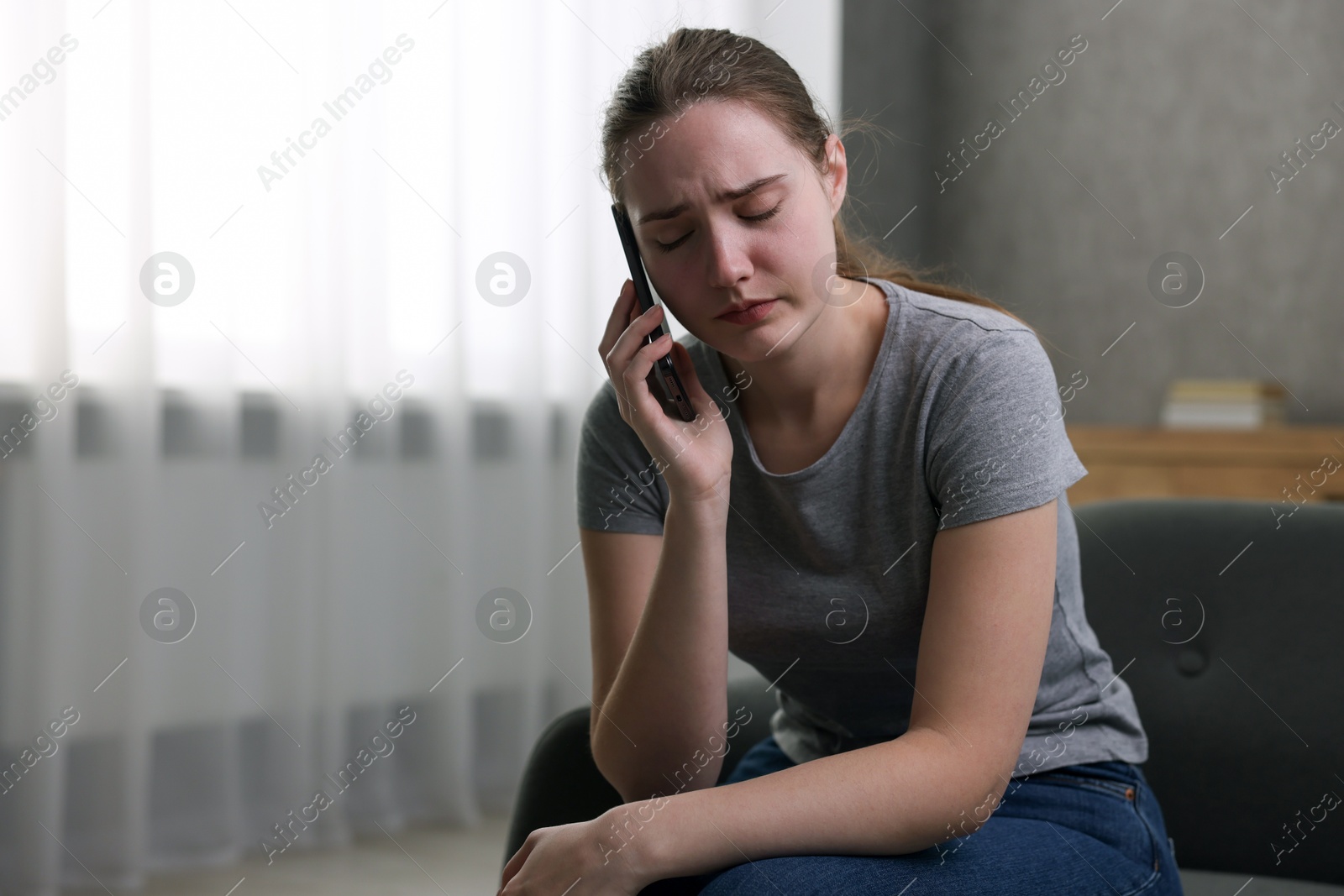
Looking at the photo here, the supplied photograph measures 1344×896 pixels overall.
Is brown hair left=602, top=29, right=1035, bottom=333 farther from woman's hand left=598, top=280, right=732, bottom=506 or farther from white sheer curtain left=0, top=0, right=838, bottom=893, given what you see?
white sheer curtain left=0, top=0, right=838, bottom=893

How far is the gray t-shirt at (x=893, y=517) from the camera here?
38.9 inches

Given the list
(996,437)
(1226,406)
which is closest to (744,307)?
(996,437)

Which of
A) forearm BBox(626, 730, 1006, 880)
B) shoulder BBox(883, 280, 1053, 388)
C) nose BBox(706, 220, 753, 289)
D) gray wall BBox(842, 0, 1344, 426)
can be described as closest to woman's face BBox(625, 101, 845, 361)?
nose BBox(706, 220, 753, 289)

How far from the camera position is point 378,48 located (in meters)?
2.53

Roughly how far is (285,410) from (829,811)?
1870 millimetres

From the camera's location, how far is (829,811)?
0.86 m

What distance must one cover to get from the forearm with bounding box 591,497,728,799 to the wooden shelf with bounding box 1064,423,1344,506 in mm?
1597

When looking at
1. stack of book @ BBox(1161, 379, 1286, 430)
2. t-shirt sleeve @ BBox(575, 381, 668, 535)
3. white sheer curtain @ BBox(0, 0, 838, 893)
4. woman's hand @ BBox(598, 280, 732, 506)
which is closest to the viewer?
woman's hand @ BBox(598, 280, 732, 506)

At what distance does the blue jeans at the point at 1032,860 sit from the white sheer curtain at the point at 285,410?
1686 mm

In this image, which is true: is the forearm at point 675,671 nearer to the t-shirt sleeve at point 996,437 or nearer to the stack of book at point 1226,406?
the t-shirt sleeve at point 996,437

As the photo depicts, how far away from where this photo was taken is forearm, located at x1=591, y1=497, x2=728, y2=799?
1.04 metres

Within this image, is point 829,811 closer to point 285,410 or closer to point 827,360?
point 827,360

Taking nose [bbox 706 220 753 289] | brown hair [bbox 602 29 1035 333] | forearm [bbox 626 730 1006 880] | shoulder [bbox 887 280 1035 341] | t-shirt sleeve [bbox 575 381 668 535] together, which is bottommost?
forearm [bbox 626 730 1006 880]

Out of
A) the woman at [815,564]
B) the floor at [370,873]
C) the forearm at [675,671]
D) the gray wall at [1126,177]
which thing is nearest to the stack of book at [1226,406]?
the gray wall at [1126,177]
